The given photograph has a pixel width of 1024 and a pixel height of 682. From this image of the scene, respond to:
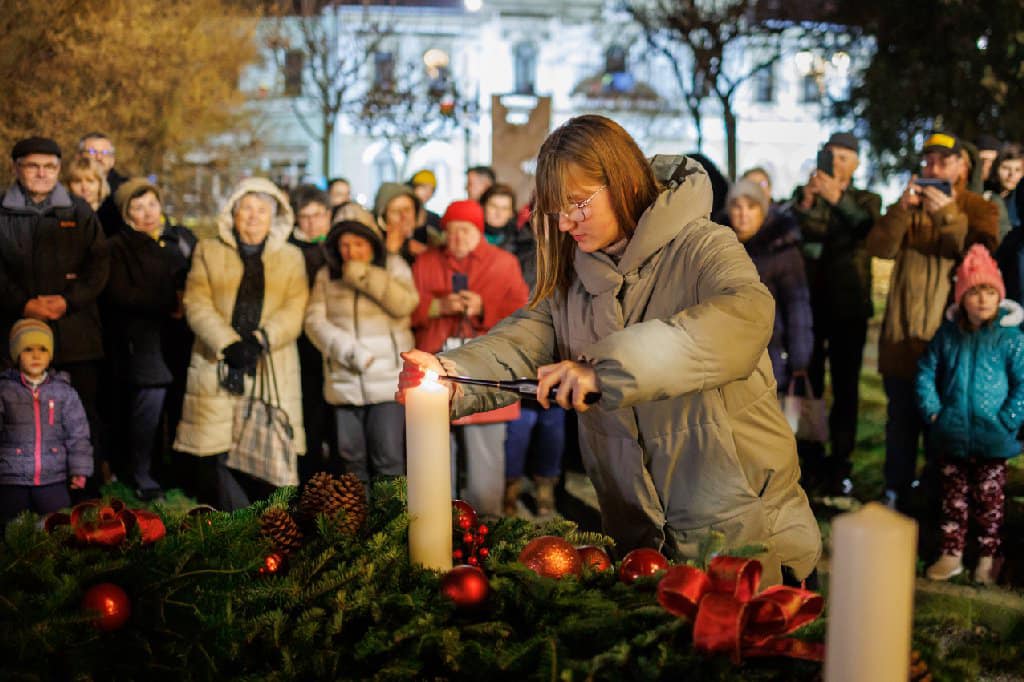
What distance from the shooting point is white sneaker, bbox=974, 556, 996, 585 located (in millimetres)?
6262

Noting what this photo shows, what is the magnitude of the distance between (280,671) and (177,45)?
2070cm

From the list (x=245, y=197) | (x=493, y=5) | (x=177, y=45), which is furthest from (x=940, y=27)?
(x=493, y=5)

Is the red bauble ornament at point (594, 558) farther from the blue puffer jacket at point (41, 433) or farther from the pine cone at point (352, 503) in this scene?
the blue puffer jacket at point (41, 433)

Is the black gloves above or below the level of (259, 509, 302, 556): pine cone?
below

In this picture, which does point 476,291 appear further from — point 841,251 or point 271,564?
point 271,564

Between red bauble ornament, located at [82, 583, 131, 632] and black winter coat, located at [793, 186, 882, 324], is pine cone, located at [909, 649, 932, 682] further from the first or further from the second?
black winter coat, located at [793, 186, 882, 324]

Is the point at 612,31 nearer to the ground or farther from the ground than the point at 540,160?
farther from the ground

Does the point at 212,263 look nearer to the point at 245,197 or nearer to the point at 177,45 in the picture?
the point at 245,197

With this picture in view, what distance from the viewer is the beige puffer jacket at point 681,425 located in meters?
2.72

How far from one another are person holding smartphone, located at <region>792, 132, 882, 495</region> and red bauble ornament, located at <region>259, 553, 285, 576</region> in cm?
675

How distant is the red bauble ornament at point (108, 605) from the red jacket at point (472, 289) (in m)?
5.25

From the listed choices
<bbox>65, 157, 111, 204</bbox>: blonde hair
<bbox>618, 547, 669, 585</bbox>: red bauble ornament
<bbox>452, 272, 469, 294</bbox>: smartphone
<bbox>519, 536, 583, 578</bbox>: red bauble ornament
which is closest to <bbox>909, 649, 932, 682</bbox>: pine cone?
<bbox>618, 547, 669, 585</bbox>: red bauble ornament

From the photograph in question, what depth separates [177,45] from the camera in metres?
20.9

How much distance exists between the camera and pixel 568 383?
85.6 inches
